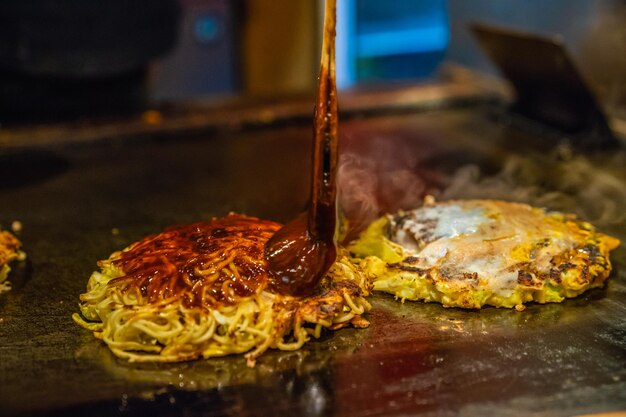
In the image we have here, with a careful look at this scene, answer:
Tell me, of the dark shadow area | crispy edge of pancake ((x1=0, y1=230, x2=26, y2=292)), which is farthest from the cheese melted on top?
the dark shadow area

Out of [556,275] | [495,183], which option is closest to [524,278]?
[556,275]

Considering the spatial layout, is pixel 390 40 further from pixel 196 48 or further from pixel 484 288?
pixel 484 288

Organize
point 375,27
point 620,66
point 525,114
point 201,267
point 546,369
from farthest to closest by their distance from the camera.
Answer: point 375,27 → point 525,114 → point 620,66 → point 201,267 → point 546,369

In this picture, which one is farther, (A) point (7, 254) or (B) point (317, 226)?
(A) point (7, 254)

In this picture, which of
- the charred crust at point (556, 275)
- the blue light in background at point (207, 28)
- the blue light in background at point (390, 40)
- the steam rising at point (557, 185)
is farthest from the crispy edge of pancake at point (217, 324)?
the blue light in background at point (390, 40)

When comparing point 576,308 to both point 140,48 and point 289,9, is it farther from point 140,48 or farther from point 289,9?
point 289,9

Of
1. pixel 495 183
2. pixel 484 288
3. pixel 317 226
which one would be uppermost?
pixel 317 226

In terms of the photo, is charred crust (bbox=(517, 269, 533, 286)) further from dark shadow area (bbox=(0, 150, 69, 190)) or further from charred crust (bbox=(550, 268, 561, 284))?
dark shadow area (bbox=(0, 150, 69, 190))

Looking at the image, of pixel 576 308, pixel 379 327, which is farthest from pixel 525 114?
pixel 379 327
